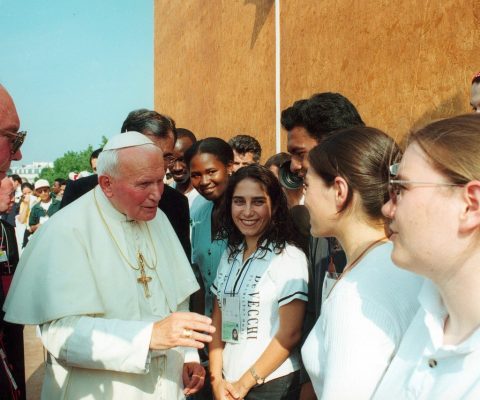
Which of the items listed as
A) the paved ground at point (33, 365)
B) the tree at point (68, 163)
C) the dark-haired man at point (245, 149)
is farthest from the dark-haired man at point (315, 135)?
the tree at point (68, 163)

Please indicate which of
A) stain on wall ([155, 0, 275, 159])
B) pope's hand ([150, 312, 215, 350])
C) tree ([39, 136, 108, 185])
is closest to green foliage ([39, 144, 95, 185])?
tree ([39, 136, 108, 185])

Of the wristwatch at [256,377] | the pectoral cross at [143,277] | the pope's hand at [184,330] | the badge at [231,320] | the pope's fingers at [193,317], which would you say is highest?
the pectoral cross at [143,277]

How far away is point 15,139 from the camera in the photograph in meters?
2.14

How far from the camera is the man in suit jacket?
352cm

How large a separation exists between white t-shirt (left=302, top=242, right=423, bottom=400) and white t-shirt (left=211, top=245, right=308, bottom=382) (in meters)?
1.00

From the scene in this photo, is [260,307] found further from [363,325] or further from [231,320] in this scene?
[363,325]

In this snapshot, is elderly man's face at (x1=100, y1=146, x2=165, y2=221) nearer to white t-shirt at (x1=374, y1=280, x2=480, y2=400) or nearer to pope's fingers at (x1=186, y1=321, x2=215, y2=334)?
pope's fingers at (x1=186, y1=321, x2=215, y2=334)

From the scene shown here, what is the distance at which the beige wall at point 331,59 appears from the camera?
14.3 feet

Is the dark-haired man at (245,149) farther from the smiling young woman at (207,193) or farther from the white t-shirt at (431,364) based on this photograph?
the white t-shirt at (431,364)

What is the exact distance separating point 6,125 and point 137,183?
2.33ft

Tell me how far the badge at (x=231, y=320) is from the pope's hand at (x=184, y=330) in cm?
63

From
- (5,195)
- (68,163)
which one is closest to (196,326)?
(5,195)

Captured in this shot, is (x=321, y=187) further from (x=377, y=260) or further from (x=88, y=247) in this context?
(x=88, y=247)

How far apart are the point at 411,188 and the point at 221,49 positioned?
1101cm
